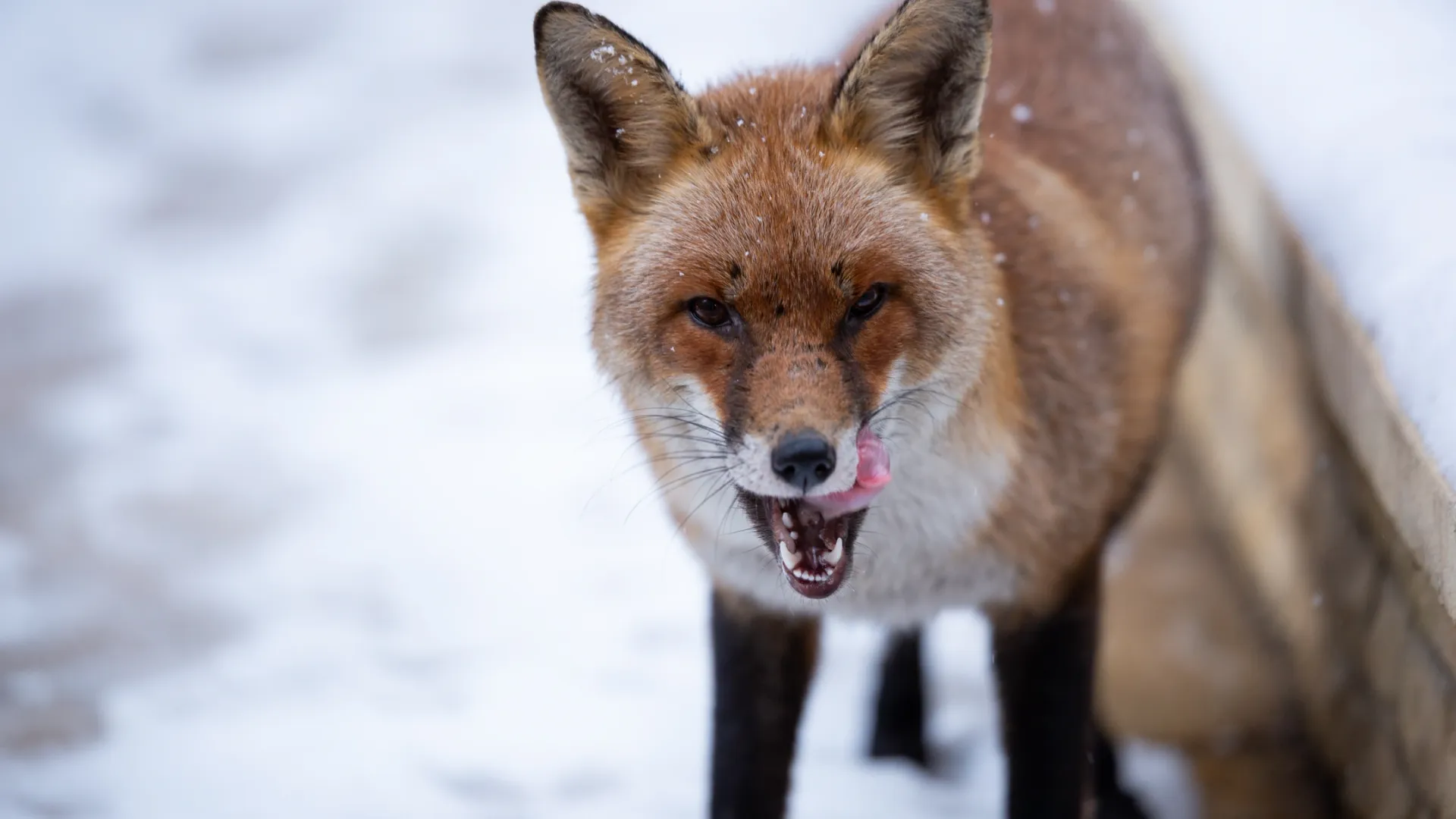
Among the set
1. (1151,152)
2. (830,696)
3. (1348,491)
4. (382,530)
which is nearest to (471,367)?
(382,530)

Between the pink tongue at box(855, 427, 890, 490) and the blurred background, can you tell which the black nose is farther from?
the blurred background

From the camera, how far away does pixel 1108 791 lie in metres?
3.42

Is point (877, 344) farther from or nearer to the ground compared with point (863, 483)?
farther from the ground

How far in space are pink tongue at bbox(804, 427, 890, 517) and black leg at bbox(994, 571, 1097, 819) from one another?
69cm

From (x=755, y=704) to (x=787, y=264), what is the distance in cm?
113

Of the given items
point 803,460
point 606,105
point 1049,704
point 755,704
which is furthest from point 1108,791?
point 606,105

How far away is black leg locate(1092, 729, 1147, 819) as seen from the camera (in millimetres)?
3391

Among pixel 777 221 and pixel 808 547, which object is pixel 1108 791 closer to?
pixel 808 547

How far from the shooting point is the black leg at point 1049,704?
2.73m

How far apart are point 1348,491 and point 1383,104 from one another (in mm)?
985

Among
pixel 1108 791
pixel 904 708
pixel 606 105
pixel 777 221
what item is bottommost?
pixel 1108 791

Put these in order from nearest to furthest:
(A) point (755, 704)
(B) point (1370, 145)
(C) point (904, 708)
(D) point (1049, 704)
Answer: (D) point (1049, 704)
(A) point (755, 704)
(B) point (1370, 145)
(C) point (904, 708)

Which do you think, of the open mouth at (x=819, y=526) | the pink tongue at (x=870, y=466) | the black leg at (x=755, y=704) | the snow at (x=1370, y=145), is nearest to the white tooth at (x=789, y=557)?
the open mouth at (x=819, y=526)

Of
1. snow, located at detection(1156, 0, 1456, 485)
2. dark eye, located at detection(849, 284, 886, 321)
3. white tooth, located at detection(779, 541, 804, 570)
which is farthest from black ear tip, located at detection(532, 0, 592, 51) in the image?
snow, located at detection(1156, 0, 1456, 485)
